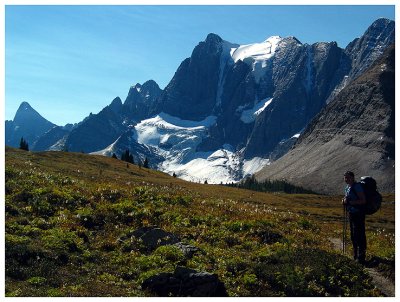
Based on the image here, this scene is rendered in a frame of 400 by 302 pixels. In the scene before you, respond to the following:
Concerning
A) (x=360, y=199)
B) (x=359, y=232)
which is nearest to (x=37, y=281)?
(x=359, y=232)

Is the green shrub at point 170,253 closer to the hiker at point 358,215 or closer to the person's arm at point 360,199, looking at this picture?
the hiker at point 358,215

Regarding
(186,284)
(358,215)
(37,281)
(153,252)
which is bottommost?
(37,281)

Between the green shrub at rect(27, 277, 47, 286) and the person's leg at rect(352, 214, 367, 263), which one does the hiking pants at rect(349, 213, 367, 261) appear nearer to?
the person's leg at rect(352, 214, 367, 263)

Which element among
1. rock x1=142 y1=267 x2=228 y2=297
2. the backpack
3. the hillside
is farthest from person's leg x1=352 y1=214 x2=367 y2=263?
rock x1=142 y1=267 x2=228 y2=297

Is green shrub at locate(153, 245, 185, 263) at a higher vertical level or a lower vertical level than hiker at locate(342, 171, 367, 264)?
lower

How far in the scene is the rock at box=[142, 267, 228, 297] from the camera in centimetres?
1598

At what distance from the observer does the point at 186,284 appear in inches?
642

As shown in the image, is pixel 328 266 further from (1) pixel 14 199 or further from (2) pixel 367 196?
(1) pixel 14 199

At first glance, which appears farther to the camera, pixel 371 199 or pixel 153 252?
pixel 153 252

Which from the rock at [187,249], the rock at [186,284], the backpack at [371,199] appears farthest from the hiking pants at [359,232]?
the rock at [186,284]

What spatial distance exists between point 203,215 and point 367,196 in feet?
38.6

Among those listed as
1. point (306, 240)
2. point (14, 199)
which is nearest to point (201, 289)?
point (306, 240)

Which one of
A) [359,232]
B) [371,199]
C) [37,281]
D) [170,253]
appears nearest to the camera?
[37,281]

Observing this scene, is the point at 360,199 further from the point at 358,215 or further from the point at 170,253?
the point at 170,253
